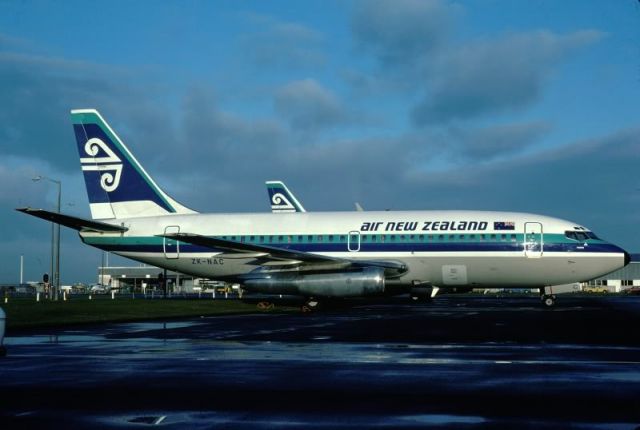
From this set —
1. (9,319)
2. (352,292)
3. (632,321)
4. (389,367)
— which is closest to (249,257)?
(352,292)

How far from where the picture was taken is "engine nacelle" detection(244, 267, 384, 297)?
34.5 m

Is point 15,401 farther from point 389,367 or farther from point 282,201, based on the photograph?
point 282,201

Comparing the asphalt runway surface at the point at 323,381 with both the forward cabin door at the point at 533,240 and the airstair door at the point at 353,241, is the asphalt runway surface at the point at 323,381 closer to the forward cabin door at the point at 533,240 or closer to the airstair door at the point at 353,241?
the forward cabin door at the point at 533,240

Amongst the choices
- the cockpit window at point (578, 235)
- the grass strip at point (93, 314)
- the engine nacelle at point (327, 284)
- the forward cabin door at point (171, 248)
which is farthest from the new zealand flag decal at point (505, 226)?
the forward cabin door at point (171, 248)

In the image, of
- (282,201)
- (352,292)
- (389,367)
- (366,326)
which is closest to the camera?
(389,367)

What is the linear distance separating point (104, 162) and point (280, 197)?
92.3 ft

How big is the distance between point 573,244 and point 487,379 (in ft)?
90.4

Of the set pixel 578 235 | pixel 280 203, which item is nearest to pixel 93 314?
pixel 578 235

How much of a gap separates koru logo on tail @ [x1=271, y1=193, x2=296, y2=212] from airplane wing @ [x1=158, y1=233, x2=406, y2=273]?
29.8 metres

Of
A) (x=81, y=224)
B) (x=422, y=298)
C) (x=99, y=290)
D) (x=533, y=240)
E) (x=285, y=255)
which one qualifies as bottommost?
(x=422, y=298)

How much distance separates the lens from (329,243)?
39.3 meters

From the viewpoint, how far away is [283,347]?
56.9ft

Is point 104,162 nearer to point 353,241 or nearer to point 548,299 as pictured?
point 353,241

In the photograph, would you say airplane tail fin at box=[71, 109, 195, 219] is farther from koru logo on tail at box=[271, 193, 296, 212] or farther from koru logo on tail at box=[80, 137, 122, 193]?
koru logo on tail at box=[271, 193, 296, 212]
